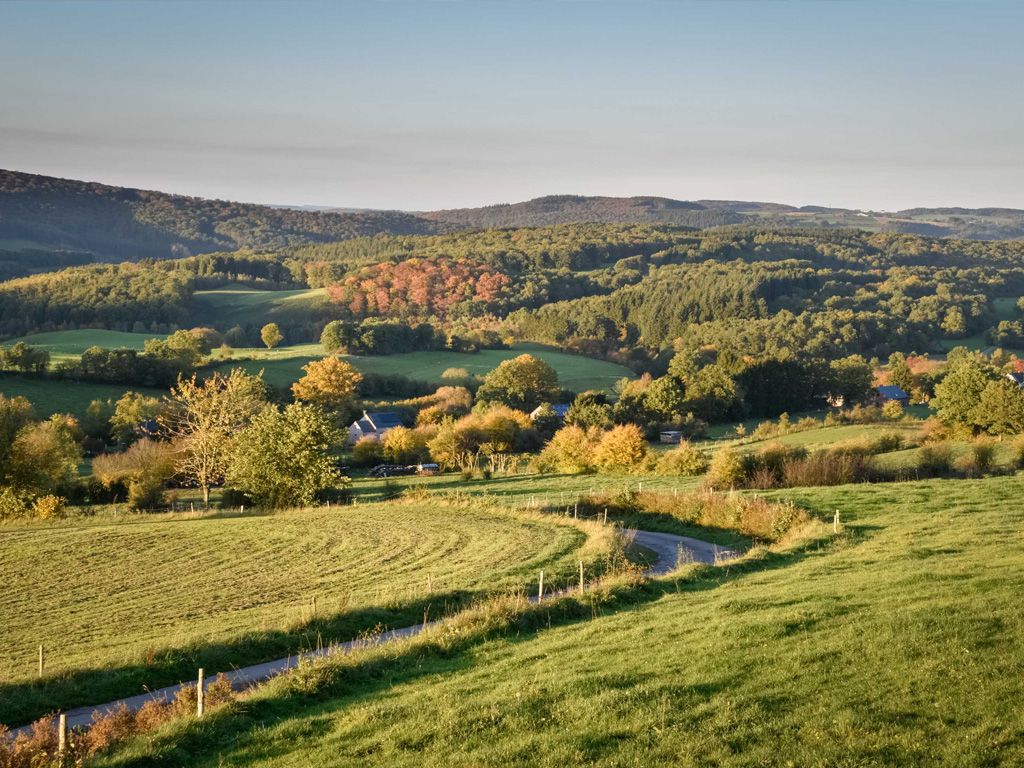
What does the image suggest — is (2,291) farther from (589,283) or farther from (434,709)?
(434,709)

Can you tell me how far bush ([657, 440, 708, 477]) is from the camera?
159 feet

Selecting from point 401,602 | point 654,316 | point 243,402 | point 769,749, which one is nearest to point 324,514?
point 243,402

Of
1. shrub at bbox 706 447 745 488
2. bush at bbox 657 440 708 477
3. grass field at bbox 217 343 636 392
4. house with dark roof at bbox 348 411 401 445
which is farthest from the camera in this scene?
grass field at bbox 217 343 636 392

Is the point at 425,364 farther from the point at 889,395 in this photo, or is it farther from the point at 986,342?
the point at 986,342

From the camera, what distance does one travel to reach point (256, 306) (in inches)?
6462

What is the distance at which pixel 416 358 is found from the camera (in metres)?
119

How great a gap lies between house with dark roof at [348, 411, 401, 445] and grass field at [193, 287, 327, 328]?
239ft

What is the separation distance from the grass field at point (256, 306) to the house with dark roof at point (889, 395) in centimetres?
9814

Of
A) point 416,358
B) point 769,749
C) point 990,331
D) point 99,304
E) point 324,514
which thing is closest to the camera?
point 769,749

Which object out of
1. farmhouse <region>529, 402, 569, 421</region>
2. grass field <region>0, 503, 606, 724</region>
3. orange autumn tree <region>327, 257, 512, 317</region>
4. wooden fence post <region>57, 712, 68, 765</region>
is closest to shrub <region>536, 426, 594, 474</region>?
grass field <region>0, 503, 606, 724</region>

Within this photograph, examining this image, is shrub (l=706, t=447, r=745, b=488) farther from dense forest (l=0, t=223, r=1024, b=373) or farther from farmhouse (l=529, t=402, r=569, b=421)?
dense forest (l=0, t=223, r=1024, b=373)

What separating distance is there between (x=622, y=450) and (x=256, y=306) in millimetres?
124866

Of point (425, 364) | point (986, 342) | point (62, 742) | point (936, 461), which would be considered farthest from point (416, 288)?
point (62, 742)

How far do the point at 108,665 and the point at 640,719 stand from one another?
34.0 feet
